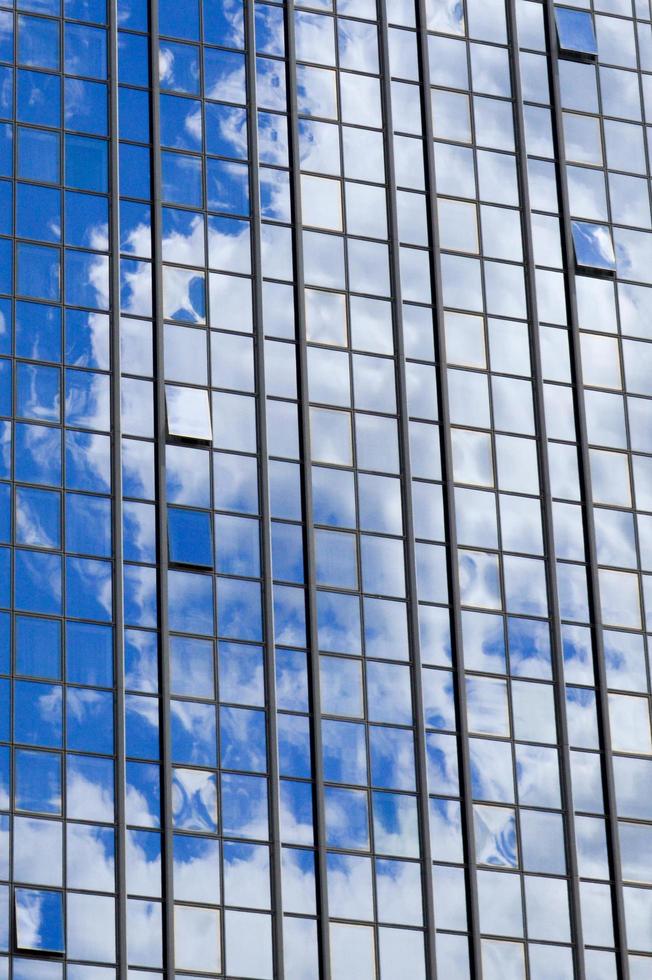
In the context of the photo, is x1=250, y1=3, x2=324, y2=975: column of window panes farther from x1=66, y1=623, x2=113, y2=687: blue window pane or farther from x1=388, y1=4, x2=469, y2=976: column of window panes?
x1=66, y1=623, x2=113, y2=687: blue window pane

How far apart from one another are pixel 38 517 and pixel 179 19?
1584 centimetres

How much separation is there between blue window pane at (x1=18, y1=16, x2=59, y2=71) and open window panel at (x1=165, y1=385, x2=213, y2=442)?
31.3 feet

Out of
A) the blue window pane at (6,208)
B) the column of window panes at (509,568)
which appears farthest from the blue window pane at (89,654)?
the blue window pane at (6,208)

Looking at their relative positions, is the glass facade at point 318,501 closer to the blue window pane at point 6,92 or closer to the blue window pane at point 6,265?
the blue window pane at point 6,265

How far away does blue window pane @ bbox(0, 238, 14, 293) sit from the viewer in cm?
6756

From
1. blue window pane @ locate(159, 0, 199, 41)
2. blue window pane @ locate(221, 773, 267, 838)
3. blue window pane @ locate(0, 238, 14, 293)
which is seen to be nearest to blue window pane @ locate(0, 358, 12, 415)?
blue window pane @ locate(0, 238, 14, 293)

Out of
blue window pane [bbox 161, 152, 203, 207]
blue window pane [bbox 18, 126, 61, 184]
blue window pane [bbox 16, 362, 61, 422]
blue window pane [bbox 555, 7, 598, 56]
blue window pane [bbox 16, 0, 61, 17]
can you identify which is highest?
blue window pane [bbox 16, 0, 61, 17]

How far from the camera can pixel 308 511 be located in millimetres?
68812

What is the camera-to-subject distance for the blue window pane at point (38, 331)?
220 feet

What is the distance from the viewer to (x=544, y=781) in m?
68.9

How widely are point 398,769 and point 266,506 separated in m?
7.56

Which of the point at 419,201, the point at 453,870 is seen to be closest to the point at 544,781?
the point at 453,870

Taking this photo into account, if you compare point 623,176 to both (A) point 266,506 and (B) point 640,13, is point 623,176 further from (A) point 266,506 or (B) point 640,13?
(A) point 266,506

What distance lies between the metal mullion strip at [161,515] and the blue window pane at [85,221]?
1.47 metres
